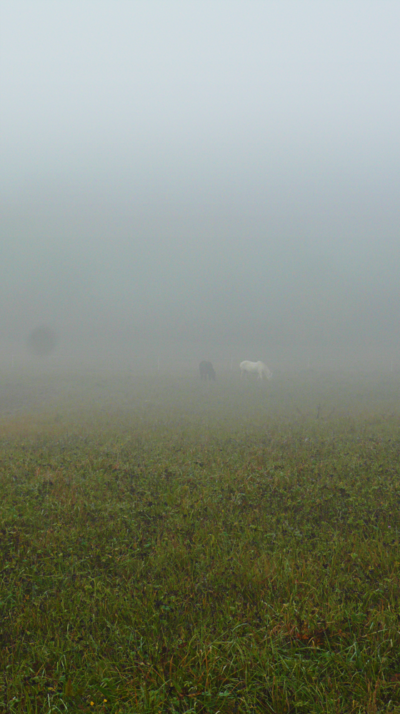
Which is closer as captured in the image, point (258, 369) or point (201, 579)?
point (201, 579)

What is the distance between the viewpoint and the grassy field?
3.34 metres

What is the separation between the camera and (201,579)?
5.07 meters

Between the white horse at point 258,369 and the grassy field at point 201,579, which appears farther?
the white horse at point 258,369

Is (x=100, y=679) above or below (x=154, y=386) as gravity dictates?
below

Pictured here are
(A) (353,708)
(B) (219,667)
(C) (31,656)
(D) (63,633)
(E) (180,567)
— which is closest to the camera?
(A) (353,708)

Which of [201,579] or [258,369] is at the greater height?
[258,369]

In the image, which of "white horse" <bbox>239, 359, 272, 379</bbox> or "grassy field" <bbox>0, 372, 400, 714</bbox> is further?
"white horse" <bbox>239, 359, 272, 379</bbox>

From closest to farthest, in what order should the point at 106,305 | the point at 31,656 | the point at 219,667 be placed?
1. the point at 219,667
2. the point at 31,656
3. the point at 106,305

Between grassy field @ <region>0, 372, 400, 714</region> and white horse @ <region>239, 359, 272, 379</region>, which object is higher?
white horse @ <region>239, 359, 272, 379</region>

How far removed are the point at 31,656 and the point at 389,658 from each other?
3720 mm

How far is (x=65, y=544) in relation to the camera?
5898mm

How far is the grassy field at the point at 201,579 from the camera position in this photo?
3344mm

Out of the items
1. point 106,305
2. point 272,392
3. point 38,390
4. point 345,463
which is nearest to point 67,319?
point 106,305

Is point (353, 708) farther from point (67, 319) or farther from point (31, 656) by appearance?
point (67, 319)
